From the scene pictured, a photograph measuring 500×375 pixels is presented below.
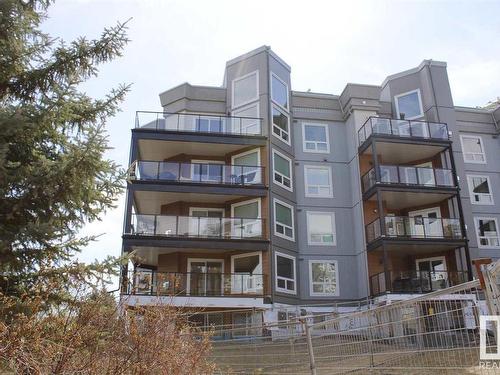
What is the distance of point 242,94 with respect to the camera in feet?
86.9

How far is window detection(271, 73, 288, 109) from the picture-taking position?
1028 inches

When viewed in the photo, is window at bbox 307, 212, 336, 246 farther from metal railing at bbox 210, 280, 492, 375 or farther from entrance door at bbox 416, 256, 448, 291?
metal railing at bbox 210, 280, 492, 375

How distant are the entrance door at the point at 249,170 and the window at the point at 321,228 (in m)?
3.81

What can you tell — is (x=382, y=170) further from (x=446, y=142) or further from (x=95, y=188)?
(x=95, y=188)

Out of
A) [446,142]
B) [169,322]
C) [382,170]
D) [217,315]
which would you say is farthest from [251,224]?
[169,322]

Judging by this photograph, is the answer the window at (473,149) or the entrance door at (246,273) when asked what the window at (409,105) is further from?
the entrance door at (246,273)

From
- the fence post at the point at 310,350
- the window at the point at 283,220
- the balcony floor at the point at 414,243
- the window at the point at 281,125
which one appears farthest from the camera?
the window at the point at 281,125

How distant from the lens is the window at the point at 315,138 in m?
26.7

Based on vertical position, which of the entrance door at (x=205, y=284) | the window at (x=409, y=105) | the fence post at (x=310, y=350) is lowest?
the fence post at (x=310, y=350)

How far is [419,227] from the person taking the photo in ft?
75.1

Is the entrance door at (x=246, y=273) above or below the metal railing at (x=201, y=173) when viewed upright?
below

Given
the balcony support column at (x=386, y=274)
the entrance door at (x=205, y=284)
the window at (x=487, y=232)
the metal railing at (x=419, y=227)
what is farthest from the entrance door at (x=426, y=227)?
the entrance door at (x=205, y=284)

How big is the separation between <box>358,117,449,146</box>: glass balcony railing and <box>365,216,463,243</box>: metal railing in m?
4.50

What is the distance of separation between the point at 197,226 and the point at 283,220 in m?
4.57
